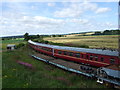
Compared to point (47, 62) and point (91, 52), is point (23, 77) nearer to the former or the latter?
point (47, 62)

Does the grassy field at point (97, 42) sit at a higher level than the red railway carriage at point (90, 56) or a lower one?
higher

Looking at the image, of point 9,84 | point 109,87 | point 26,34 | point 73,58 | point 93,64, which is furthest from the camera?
point 26,34

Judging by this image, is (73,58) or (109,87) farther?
(73,58)

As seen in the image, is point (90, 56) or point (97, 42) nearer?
point (90, 56)

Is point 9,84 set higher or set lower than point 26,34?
lower

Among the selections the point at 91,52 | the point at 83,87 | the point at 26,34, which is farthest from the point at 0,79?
the point at 26,34

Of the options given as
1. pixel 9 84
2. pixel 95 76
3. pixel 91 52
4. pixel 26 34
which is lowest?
pixel 9 84

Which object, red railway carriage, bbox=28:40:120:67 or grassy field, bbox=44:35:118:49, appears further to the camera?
grassy field, bbox=44:35:118:49

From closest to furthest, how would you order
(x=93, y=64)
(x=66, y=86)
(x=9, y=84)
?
1. (x=66, y=86)
2. (x=9, y=84)
3. (x=93, y=64)

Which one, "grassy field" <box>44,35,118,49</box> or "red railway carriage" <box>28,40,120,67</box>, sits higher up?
"grassy field" <box>44,35,118,49</box>

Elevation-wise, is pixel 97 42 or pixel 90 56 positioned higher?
pixel 97 42

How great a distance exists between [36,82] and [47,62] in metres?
8.24

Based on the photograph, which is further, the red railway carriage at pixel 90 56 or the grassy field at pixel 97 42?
the grassy field at pixel 97 42

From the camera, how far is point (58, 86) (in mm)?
13594
